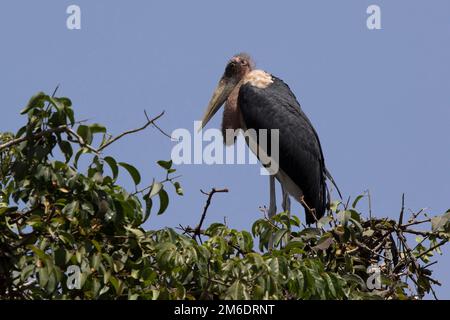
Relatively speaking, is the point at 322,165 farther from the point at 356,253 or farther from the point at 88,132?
the point at 88,132

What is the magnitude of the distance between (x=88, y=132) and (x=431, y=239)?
264 cm

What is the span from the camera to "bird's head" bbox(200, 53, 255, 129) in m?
11.3

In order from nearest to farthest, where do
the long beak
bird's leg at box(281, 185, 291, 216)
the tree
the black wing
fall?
the tree → the black wing → bird's leg at box(281, 185, 291, 216) → the long beak

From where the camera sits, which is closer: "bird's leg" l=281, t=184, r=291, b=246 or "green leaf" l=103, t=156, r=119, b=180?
"green leaf" l=103, t=156, r=119, b=180

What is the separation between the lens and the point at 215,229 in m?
7.04

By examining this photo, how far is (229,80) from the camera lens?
37.4ft

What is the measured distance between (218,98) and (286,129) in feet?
3.42

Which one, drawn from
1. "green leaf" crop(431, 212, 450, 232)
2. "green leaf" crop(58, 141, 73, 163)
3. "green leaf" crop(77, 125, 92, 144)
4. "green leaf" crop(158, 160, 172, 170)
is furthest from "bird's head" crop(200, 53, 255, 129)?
"green leaf" crop(77, 125, 92, 144)

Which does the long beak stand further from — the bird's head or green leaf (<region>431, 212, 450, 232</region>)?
green leaf (<region>431, 212, 450, 232</region>)

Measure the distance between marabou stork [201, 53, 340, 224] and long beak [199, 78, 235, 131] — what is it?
198 millimetres

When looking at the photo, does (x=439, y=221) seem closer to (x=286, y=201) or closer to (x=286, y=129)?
(x=286, y=201)

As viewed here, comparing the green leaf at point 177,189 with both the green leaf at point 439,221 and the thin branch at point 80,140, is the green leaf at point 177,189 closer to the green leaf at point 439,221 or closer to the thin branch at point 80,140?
the thin branch at point 80,140

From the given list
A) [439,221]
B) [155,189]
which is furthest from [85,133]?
[439,221]
